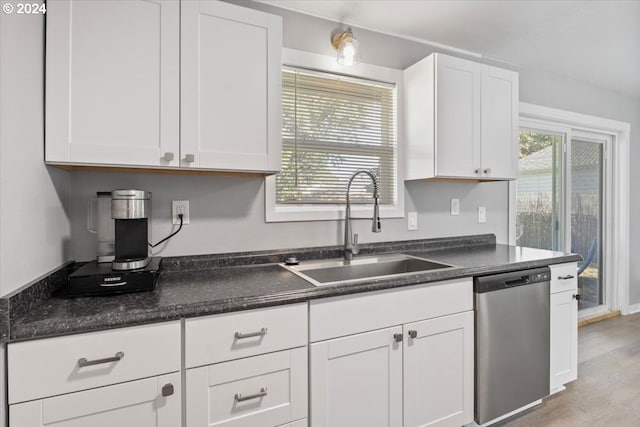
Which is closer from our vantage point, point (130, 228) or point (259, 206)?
point (130, 228)

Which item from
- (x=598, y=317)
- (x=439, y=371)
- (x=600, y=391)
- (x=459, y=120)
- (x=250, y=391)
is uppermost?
(x=459, y=120)

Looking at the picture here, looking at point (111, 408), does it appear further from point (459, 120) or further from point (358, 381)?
point (459, 120)

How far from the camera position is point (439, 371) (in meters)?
1.65

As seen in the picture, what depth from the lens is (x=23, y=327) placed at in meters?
0.97

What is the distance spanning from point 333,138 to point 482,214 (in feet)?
4.54

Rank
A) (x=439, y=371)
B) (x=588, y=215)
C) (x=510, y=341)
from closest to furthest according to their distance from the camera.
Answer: (x=439, y=371)
(x=510, y=341)
(x=588, y=215)

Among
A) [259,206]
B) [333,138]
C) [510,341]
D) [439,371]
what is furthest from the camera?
[333,138]

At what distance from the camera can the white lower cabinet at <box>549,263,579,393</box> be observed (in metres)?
2.03

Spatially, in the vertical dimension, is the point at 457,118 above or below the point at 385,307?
above

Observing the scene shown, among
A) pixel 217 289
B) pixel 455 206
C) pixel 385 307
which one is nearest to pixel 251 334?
pixel 217 289

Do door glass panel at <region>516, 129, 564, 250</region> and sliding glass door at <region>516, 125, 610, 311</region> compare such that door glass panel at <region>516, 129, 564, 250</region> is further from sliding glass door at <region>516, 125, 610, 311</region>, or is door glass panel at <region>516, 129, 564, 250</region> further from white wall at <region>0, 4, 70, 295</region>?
white wall at <region>0, 4, 70, 295</region>

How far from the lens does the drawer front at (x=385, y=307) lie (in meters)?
1.38

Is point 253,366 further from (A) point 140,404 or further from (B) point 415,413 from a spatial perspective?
(B) point 415,413

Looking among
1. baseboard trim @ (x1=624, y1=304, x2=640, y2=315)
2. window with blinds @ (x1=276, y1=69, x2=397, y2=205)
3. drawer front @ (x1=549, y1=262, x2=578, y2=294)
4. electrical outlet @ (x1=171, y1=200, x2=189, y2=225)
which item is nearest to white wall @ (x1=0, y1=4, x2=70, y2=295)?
electrical outlet @ (x1=171, y1=200, x2=189, y2=225)
